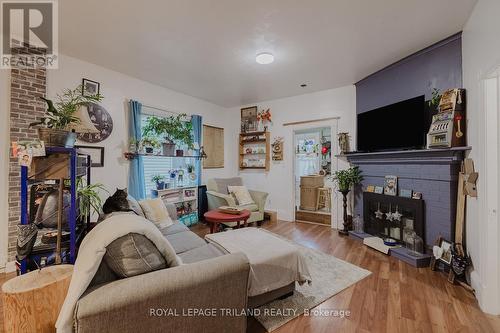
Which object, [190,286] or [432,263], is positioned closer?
[190,286]

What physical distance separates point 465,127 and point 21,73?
16.9ft

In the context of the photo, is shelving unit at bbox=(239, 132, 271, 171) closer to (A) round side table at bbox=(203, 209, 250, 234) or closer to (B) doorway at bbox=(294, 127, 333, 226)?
(B) doorway at bbox=(294, 127, 333, 226)

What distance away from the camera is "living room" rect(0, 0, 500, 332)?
1.27 meters

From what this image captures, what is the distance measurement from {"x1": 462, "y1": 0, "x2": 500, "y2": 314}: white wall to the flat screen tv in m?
0.66

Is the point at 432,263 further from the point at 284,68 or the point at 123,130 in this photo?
the point at 123,130

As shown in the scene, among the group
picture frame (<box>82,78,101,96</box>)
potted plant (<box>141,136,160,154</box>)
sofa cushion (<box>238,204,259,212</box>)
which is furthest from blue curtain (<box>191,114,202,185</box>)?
picture frame (<box>82,78,101,96</box>)

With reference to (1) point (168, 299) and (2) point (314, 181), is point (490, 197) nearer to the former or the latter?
(1) point (168, 299)

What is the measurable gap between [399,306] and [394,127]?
7.95 ft

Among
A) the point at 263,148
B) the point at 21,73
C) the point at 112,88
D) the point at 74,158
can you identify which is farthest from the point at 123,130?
the point at 263,148

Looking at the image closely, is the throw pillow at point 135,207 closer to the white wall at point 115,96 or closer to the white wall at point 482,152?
the white wall at point 115,96

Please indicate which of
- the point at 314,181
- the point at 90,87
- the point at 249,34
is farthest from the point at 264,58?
the point at 314,181

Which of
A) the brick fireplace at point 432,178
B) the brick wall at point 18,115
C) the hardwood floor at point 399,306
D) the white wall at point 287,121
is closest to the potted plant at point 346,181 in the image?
the white wall at point 287,121

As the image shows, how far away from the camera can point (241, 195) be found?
177 inches

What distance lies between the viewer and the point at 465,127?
2395 mm
